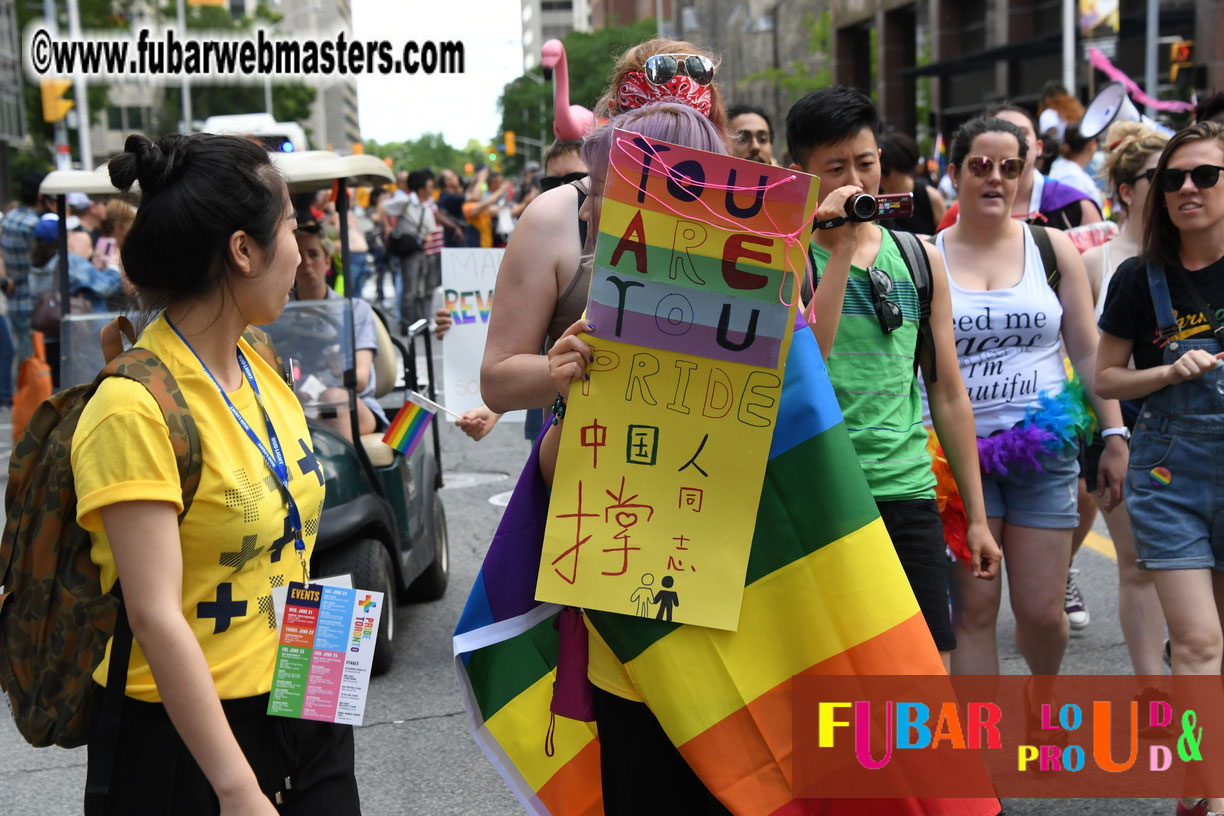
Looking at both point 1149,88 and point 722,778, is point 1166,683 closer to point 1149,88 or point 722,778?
point 722,778

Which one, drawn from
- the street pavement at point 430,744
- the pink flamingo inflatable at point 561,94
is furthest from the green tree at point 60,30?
the pink flamingo inflatable at point 561,94

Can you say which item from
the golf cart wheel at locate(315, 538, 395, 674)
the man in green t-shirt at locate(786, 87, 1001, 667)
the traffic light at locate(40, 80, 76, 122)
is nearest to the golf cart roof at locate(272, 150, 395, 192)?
the golf cart wheel at locate(315, 538, 395, 674)

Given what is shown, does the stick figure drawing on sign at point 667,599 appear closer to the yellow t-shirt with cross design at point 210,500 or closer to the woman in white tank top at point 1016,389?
the yellow t-shirt with cross design at point 210,500

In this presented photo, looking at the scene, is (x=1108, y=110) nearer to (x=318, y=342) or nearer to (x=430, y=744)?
(x=318, y=342)

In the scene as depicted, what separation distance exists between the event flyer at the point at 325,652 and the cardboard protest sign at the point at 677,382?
1.19 feet

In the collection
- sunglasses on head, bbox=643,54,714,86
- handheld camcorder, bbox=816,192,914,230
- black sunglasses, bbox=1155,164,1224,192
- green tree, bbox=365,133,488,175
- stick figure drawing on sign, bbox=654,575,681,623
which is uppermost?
green tree, bbox=365,133,488,175

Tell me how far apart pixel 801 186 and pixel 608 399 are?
0.47m

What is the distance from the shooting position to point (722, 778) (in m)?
2.22

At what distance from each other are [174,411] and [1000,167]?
2923mm

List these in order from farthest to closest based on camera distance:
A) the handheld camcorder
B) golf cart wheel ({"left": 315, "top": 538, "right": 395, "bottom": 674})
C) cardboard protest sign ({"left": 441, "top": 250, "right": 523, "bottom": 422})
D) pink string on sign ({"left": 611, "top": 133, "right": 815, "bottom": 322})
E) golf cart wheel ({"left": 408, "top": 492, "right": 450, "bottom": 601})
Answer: cardboard protest sign ({"left": 441, "top": 250, "right": 523, "bottom": 422}), golf cart wheel ({"left": 408, "top": 492, "right": 450, "bottom": 601}), golf cart wheel ({"left": 315, "top": 538, "right": 395, "bottom": 674}), the handheld camcorder, pink string on sign ({"left": 611, "top": 133, "right": 815, "bottom": 322})

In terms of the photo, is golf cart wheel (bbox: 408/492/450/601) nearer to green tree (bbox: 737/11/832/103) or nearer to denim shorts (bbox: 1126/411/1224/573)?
denim shorts (bbox: 1126/411/1224/573)

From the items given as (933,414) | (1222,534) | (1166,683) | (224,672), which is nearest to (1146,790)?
(1166,683)

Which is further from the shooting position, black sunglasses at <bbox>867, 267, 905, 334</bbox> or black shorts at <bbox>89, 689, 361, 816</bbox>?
black sunglasses at <bbox>867, 267, 905, 334</bbox>

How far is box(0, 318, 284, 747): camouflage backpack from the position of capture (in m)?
2.10
